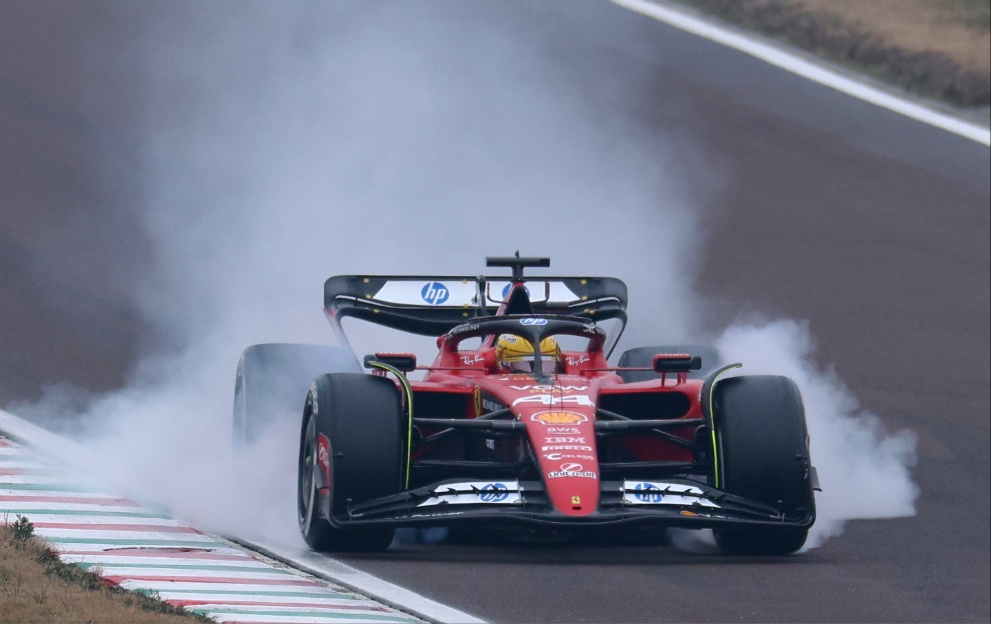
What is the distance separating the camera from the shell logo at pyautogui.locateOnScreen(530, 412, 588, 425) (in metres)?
9.54

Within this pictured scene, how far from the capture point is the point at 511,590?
836 cm

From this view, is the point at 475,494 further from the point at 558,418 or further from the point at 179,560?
the point at 179,560

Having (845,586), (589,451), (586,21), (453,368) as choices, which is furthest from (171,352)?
(586,21)

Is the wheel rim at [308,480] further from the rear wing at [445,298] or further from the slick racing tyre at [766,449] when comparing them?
the rear wing at [445,298]

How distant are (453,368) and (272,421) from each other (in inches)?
63.9

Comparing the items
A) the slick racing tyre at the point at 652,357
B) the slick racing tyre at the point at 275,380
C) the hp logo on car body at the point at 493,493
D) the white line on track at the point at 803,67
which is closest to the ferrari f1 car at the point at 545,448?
the hp logo on car body at the point at 493,493

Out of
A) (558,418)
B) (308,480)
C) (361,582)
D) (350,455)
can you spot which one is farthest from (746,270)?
(361,582)

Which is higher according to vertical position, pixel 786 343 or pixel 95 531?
A: pixel 786 343

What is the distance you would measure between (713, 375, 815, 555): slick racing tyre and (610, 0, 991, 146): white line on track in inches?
Result: 568

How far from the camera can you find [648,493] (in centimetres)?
920

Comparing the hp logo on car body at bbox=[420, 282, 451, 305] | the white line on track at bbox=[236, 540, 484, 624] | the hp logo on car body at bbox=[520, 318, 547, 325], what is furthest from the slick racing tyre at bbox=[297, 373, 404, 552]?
the hp logo on car body at bbox=[420, 282, 451, 305]

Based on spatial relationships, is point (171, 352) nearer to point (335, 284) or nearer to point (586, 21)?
point (335, 284)

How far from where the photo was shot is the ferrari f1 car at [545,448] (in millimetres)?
9070

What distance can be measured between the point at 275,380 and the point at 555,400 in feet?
8.82
